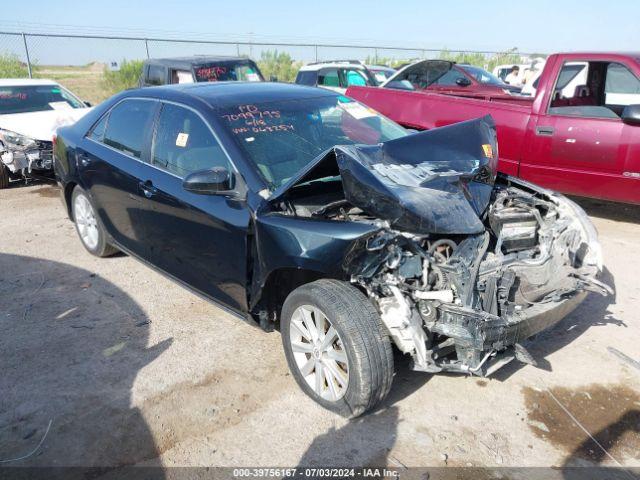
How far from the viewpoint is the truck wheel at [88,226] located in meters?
4.91

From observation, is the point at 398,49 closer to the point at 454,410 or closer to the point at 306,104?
the point at 306,104

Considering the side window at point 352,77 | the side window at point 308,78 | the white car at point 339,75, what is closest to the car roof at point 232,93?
the white car at point 339,75

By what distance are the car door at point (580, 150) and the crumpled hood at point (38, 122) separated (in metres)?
5.90

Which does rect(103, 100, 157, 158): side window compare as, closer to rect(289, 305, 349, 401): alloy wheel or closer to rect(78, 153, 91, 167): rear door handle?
rect(78, 153, 91, 167): rear door handle

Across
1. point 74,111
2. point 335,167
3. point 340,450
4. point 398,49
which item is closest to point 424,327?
point 340,450

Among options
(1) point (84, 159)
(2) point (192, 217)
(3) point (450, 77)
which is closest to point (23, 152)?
(1) point (84, 159)

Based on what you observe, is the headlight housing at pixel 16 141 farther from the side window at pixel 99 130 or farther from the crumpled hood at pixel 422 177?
the crumpled hood at pixel 422 177

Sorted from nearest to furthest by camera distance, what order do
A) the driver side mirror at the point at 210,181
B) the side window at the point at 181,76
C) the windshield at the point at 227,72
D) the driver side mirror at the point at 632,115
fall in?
the driver side mirror at the point at 210,181 < the driver side mirror at the point at 632,115 < the windshield at the point at 227,72 < the side window at the point at 181,76

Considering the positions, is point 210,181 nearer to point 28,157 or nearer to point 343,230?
point 343,230

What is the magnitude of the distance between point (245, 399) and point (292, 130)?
5.78 ft

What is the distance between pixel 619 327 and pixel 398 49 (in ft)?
72.9

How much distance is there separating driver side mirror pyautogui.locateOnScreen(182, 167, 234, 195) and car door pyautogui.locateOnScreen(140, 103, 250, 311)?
0.09 metres

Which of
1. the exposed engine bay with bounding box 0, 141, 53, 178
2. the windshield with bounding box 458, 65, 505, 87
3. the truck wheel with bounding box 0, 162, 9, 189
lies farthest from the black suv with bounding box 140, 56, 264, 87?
the windshield with bounding box 458, 65, 505, 87

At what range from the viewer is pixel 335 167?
3.12 m
